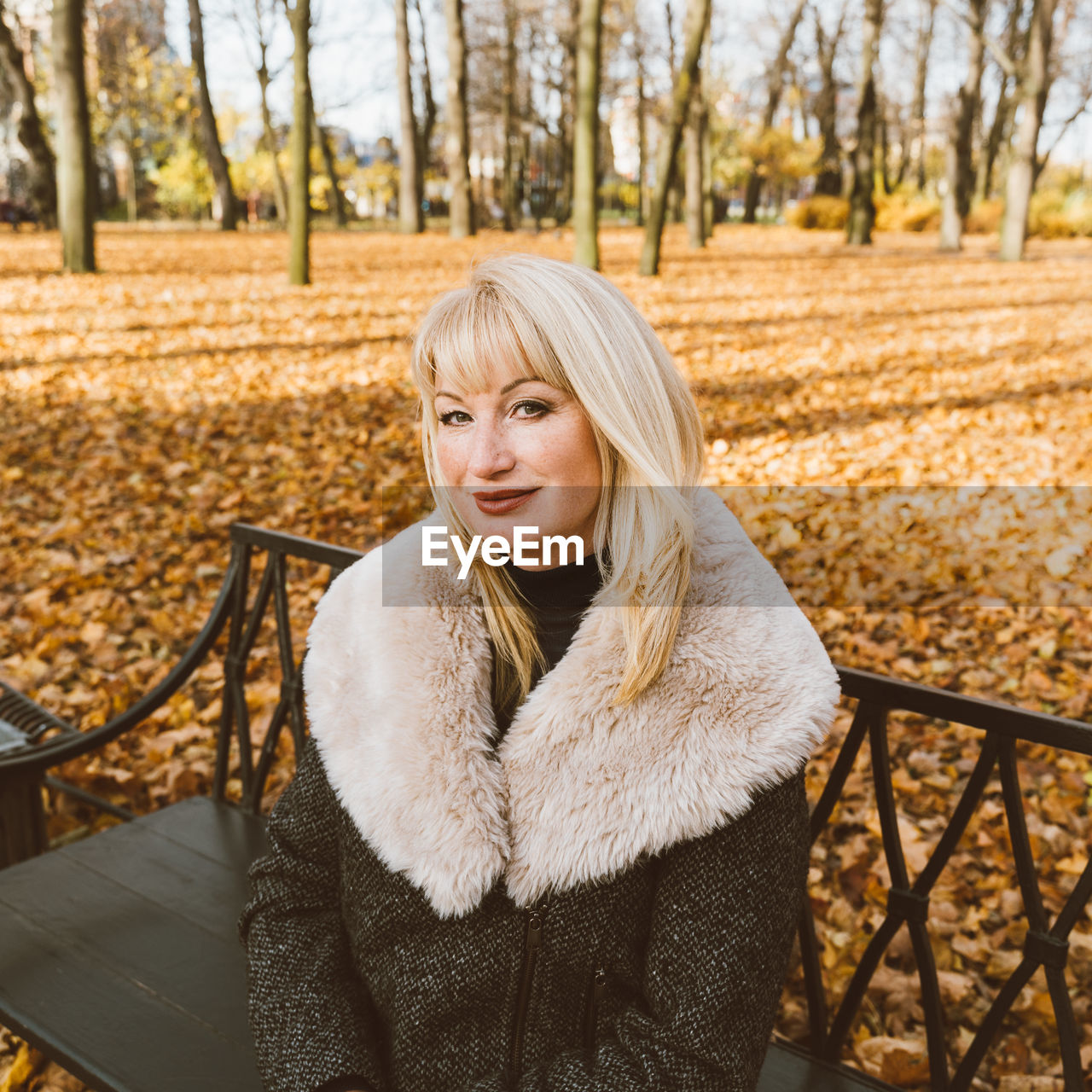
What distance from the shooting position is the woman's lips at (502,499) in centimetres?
155

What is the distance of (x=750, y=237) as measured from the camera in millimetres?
32625

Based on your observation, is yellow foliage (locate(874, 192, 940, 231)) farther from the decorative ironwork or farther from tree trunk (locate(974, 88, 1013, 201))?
the decorative ironwork

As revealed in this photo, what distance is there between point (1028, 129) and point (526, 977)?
2324 cm

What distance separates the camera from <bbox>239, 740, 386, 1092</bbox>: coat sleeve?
1637mm

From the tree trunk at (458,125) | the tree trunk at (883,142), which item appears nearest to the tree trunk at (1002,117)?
the tree trunk at (883,142)

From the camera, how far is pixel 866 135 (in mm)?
24797

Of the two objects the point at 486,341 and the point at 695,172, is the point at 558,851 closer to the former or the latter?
the point at 486,341

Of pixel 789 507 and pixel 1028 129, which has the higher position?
pixel 1028 129

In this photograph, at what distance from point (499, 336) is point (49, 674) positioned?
4.03 meters

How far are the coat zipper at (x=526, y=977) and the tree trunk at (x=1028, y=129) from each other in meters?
22.7

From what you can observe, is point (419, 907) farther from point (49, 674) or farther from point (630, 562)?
point (49, 674)

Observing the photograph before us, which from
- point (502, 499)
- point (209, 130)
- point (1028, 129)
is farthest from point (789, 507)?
point (209, 130)

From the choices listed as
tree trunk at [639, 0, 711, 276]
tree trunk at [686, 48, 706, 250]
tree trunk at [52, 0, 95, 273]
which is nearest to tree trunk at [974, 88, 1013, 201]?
tree trunk at [686, 48, 706, 250]

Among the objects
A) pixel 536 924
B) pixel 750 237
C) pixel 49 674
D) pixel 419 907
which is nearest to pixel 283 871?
pixel 419 907
